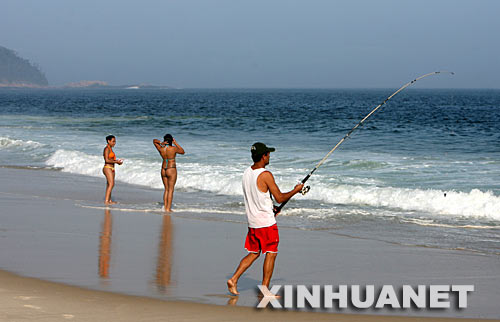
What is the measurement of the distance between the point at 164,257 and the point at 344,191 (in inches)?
262

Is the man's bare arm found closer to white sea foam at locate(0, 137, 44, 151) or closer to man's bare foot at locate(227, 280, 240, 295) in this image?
man's bare foot at locate(227, 280, 240, 295)

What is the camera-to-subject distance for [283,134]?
100ft

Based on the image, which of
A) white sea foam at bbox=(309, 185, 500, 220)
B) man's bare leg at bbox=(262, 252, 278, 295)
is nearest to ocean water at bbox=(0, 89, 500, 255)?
white sea foam at bbox=(309, 185, 500, 220)

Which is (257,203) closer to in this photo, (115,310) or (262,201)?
(262,201)

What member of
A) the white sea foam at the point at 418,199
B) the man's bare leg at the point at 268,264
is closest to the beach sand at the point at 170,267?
the man's bare leg at the point at 268,264

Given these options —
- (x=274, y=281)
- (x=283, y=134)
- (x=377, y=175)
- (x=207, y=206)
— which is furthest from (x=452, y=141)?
(x=274, y=281)

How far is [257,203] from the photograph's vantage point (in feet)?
19.1

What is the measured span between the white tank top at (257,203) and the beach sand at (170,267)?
689 millimetres

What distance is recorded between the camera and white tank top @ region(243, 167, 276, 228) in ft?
19.0

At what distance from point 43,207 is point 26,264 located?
431cm

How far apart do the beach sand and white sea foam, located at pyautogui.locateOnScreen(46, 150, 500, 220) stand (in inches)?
137

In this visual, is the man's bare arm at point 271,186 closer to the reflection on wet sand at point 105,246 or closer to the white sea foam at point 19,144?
the reflection on wet sand at point 105,246

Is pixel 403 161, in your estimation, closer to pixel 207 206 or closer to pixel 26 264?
pixel 207 206

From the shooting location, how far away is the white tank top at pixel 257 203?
579 cm
